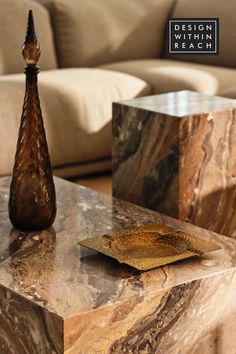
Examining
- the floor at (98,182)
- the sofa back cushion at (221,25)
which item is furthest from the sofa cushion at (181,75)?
the floor at (98,182)

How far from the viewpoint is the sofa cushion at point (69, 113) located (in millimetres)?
3186

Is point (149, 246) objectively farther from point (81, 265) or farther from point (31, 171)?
point (31, 171)

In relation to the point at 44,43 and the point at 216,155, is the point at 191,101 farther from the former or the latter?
the point at 44,43

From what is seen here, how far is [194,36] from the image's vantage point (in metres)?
3.50

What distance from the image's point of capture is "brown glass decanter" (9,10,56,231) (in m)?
1.91

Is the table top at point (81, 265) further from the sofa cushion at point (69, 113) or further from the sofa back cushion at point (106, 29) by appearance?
the sofa back cushion at point (106, 29)

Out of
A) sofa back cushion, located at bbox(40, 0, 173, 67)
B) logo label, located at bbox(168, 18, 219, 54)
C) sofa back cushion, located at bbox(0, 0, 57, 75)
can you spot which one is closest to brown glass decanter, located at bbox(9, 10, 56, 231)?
logo label, located at bbox(168, 18, 219, 54)

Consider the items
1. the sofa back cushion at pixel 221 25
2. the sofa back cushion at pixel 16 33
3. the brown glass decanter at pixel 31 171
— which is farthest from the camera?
the sofa back cushion at pixel 221 25

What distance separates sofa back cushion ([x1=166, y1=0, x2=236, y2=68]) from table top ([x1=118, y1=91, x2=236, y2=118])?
139 cm

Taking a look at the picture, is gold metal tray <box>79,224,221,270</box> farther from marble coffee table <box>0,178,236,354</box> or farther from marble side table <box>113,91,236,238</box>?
marble side table <box>113,91,236,238</box>

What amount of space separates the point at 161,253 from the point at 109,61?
2.47 m

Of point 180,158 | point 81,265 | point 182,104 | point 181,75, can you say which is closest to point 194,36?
point 181,75

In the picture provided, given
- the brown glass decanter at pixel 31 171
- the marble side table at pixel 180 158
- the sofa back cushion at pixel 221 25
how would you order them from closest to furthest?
the brown glass decanter at pixel 31 171 → the marble side table at pixel 180 158 → the sofa back cushion at pixel 221 25

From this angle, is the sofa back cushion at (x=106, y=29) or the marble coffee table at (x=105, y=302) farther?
the sofa back cushion at (x=106, y=29)
